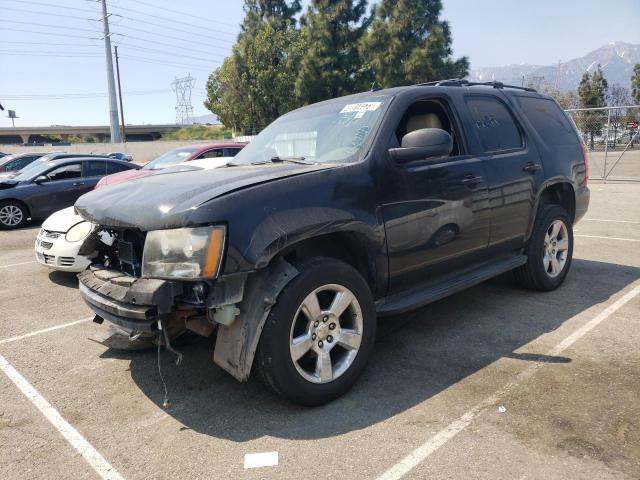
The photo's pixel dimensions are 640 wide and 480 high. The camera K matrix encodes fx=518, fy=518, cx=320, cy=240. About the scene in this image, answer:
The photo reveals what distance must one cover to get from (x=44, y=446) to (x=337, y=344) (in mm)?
1720

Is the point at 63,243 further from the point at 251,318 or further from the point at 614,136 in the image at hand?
the point at 614,136

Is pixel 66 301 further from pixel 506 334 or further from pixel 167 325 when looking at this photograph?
pixel 506 334

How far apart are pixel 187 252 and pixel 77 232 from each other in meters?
4.04

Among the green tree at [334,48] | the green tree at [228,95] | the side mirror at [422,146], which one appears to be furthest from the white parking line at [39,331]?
the green tree at [228,95]

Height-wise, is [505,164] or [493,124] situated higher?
[493,124]

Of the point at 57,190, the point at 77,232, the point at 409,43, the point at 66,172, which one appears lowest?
the point at 77,232

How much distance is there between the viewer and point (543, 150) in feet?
16.2

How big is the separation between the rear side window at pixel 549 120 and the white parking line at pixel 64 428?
4.55 m

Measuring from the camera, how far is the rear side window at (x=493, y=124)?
14.4 feet

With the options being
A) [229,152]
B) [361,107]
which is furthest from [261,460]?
[229,152]

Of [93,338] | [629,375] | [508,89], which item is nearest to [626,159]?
[508,89]

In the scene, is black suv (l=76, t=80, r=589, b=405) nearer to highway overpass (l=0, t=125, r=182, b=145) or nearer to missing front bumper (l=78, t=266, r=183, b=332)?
missing front bumper (l=78, t=266, r=183, b=332)

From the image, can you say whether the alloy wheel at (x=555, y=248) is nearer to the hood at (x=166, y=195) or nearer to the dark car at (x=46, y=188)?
the hood at (x=166, y=195)

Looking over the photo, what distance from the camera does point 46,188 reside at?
11086 millimetres
